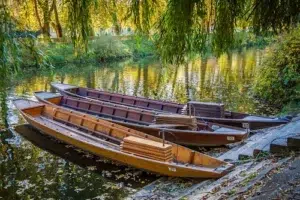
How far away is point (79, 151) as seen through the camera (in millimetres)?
9438

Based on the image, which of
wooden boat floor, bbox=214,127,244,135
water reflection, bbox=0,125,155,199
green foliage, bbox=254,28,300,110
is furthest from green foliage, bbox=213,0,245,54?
green foliage, bbox=254,28,300,110

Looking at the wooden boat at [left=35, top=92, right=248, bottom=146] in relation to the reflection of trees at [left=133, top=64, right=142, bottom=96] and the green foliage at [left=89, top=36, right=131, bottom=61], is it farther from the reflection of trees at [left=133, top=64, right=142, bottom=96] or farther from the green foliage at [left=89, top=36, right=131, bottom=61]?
the green foliage at [left=89, top=36, right=131, bottom=61]

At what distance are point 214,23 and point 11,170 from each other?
6511 mm

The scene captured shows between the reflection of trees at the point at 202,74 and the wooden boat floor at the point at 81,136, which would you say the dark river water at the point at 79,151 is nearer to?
the reflection of trees at the point at 202,74

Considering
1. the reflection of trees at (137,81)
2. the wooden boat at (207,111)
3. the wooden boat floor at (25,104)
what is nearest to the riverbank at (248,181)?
the wooden boat at (207,111)

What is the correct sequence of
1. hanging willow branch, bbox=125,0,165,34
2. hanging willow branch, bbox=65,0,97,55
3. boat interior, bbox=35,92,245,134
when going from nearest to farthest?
1. hanging willow branch, bbox=65,0,97,55
2. hanging willow branch, bbox=125,0,165,34
3. boat interior, bbox=35,92,245,134

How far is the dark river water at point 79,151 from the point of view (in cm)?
722

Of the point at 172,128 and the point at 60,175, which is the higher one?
the point at 172,128

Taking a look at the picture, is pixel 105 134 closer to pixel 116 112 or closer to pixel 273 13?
pixel 116 112

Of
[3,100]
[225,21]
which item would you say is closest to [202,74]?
[3,100]

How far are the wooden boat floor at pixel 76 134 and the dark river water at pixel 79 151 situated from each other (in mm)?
382

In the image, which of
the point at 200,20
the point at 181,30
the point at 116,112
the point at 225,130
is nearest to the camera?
the point at 181,30

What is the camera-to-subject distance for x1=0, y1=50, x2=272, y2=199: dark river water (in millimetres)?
7219

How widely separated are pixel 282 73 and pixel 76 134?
758 cm
